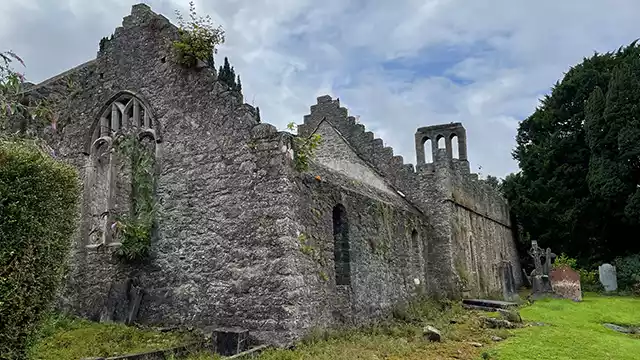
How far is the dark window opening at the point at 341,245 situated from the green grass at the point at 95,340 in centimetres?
362

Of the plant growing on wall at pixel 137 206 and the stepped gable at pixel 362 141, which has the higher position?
the stepped gable at pixel 362 141

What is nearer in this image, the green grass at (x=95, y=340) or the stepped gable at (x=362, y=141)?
the green grass at (x=95, y=340)

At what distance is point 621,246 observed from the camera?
1155 inches

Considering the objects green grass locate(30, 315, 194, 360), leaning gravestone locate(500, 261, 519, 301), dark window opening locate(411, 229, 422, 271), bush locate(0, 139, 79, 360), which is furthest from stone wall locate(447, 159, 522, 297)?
bush locate(0, 139, 79, 360)

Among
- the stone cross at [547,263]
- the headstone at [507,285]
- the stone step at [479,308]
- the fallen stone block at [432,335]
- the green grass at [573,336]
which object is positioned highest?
the stone cross at [547,263]

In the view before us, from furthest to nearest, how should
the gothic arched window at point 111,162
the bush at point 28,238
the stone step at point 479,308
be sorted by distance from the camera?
the stone step at point 479,308
the gothic arched window at point 111,162
the bush at point 28,238

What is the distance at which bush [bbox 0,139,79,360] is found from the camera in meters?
5.47

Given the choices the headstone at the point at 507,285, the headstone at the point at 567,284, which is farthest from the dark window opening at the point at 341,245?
the headstone at the point at 567,284

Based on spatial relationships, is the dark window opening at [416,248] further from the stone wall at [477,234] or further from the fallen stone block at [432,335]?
the fallen stone block at [432,335]

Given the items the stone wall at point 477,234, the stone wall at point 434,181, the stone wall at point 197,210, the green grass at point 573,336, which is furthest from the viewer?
the stone wall at point 477,234

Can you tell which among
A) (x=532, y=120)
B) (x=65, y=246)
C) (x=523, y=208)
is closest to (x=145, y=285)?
(x=65, y=246)

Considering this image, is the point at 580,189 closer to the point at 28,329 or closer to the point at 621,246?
the point at 621,246

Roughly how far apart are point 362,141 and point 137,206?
1126 centimetres

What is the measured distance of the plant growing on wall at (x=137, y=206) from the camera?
10531 mm
